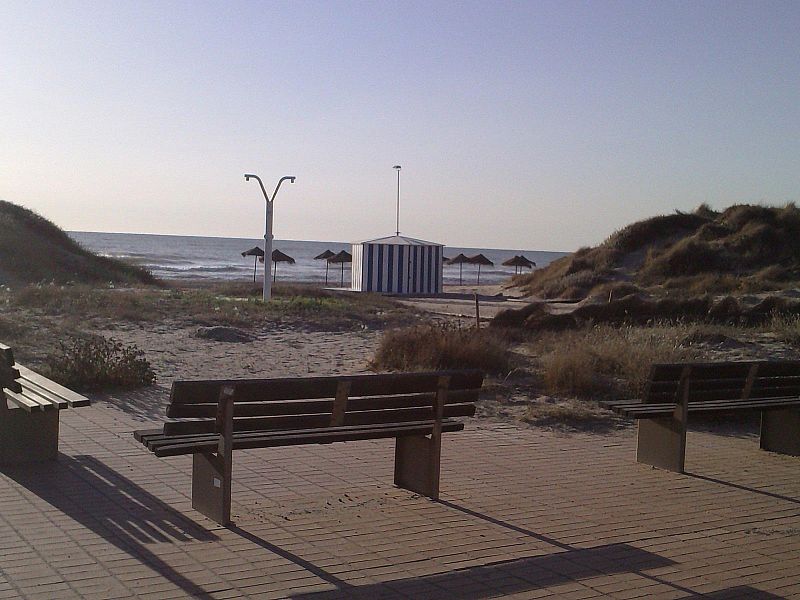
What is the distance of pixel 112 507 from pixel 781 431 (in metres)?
5.79

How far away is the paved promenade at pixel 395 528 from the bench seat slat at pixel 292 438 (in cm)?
47

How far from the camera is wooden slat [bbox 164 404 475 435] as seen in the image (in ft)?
18.8

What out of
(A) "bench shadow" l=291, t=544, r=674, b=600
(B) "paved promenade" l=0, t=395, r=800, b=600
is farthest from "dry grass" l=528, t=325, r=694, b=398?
(A) "bench shadow" l=291, t=544, r=674, b=600

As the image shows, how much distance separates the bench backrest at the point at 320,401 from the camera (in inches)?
219

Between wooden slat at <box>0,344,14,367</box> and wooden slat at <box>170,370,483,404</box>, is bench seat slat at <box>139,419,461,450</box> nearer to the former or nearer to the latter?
wooden slat at <box>170,370,483,404</box>

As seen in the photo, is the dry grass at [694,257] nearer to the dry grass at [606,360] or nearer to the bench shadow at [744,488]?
the dry grass at [606,360]

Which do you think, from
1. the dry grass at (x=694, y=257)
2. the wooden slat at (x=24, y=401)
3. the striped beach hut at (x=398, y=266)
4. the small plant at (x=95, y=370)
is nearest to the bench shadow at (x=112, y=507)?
the wooden slat at (x=24, y=401)

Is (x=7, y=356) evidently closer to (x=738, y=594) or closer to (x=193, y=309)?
(x=738, y=594)

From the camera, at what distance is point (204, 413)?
18.3ft

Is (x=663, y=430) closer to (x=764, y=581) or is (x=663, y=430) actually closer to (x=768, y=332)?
(x=764, y=581)

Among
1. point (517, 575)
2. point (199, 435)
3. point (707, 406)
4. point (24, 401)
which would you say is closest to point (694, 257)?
point (707, 406)

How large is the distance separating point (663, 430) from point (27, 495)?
4.76 meters

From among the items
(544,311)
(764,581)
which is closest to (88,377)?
(764,581)

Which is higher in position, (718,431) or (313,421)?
(313,421)
